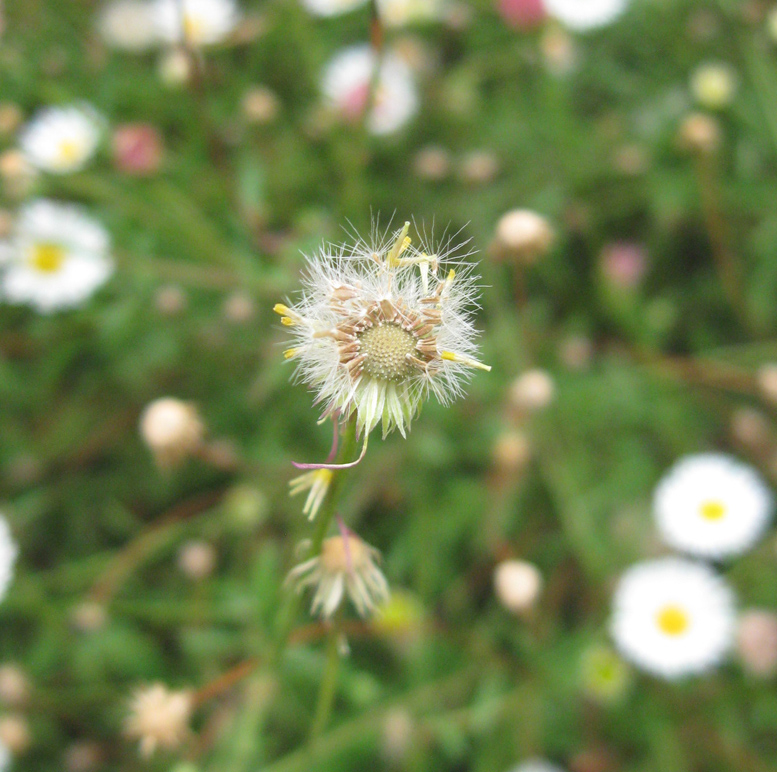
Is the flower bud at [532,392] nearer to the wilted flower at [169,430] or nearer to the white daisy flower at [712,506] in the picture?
the white daisy flower at [712,506]

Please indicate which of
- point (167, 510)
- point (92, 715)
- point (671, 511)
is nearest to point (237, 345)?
point (167, 510)

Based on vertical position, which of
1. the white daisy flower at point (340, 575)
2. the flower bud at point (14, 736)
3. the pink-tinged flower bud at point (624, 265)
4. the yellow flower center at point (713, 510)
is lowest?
the white daisy flower at point (340, 575)

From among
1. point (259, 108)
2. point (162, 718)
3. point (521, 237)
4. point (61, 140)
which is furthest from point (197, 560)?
point (61, 140)

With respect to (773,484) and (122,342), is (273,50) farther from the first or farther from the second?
(773,484)

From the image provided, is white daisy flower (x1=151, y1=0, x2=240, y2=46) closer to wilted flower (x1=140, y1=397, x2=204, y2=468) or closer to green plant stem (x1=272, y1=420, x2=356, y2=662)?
wilted flower (x1=140, y1=397, x2=204, y2=468)

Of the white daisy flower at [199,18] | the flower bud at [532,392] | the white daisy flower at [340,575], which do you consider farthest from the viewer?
the white daisy flower at [199,18]

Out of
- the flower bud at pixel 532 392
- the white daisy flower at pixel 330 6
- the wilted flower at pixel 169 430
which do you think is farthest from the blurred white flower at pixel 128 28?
the flower bud at pixel 532 392

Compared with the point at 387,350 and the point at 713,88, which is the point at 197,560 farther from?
the point at 713,88
